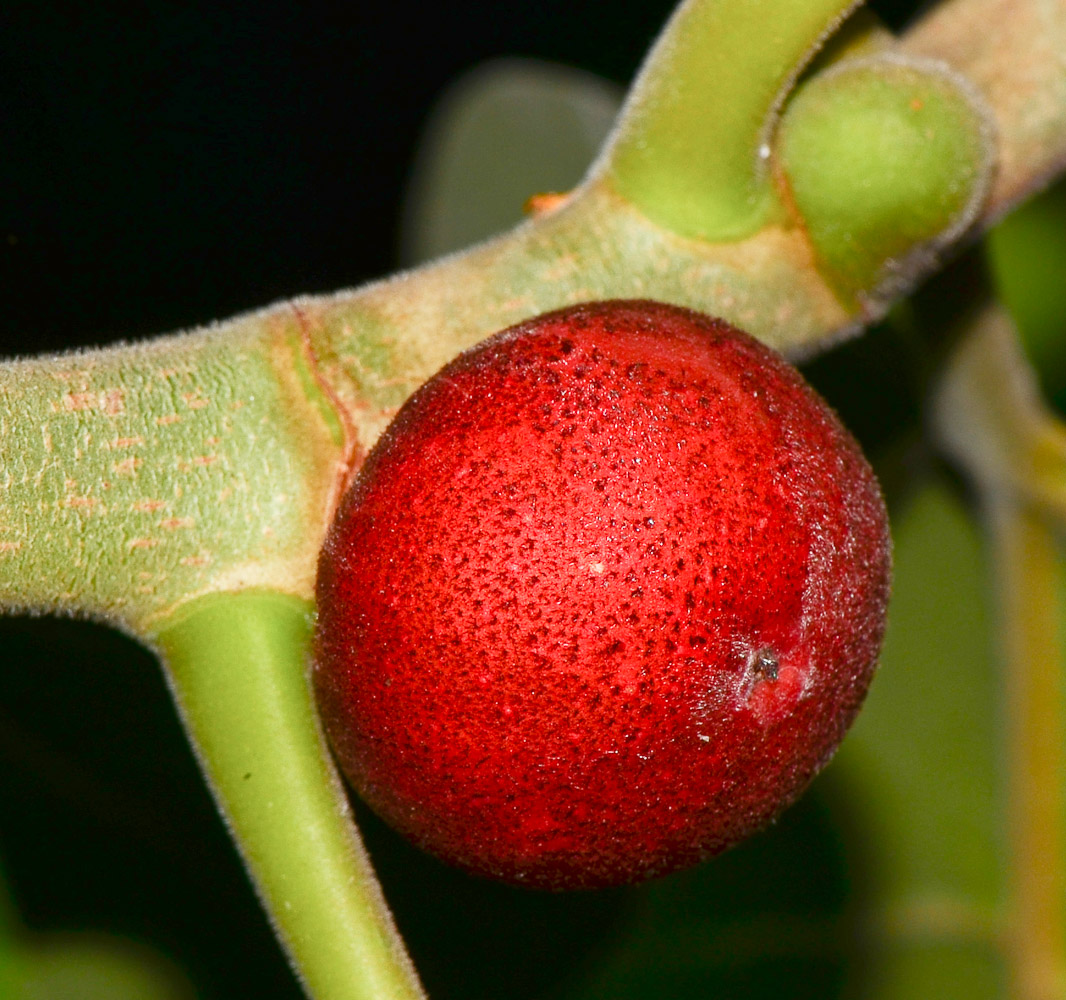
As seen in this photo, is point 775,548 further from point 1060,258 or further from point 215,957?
point 1060,258

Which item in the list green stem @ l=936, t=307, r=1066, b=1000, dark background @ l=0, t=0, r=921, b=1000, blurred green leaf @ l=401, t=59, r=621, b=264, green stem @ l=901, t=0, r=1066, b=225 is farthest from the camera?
blurred green leaf @ l=401, t=59, r=621, b=264

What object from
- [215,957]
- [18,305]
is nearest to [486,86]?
[18,305]

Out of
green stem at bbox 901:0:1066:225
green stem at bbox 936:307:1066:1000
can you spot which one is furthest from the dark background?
green stem at bbox 901:0:1066:225

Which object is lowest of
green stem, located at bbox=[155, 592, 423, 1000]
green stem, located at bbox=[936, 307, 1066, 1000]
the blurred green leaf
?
green stem, located at bbox=[936, 307, 1066, 1000]

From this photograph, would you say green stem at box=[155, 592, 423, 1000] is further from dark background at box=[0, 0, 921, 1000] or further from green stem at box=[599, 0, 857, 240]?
dark background at box=[0, 0, 921, 1000]

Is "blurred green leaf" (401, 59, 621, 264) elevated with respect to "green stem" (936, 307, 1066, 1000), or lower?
elevated

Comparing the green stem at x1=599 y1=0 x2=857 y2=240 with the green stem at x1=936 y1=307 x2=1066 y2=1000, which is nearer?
the green stem at x1=599 y1=0 x2=857 y2=240

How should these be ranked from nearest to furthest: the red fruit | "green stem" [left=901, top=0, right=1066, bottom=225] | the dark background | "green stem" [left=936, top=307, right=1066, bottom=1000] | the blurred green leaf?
the red fruit, "green stem" [left=901, top=0, right=1066, bottom=225], the dark background, "green stem" [left=936, top=307, right=1066, bottom=1000], the blurred green leaf

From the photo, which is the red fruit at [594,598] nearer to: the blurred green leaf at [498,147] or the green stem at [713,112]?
the green stem at [713,112]
